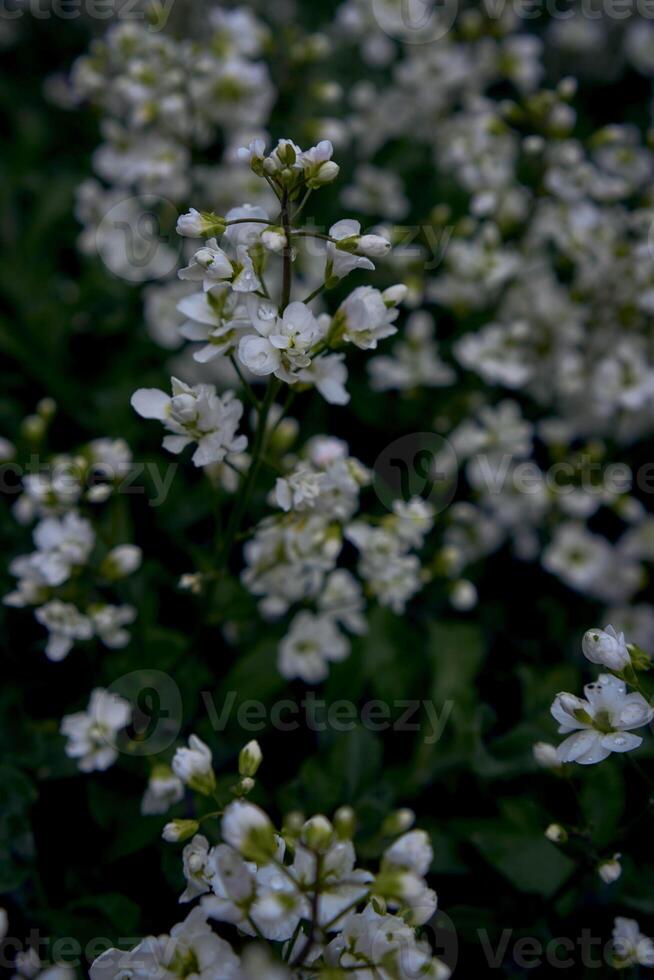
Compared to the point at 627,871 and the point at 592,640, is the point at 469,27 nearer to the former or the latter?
the point at 592,640

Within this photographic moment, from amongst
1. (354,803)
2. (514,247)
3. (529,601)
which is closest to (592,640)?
(354,803)

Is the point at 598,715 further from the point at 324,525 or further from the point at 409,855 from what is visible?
the point at 324,525

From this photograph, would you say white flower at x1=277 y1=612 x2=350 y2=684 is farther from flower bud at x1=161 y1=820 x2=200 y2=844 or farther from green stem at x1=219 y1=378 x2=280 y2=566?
flower bud at x1=161 y1=820 x2=200 y2=844

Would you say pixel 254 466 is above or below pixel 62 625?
above

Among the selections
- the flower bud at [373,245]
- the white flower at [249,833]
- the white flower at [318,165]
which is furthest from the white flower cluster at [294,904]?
the white flower at [318,165]

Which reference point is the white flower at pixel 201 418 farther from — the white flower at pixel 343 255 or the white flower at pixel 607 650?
the white flower at pixel 607 650

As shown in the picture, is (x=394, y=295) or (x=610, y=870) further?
(x=394, y=295)

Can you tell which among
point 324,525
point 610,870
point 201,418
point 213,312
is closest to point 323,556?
point 324,525
